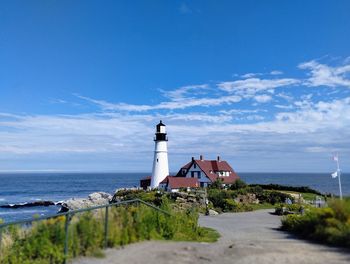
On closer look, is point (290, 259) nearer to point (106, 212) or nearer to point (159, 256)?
point (159, 256)

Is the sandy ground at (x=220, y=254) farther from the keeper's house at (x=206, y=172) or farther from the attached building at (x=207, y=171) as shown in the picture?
the attached building at (x=207, y=171)

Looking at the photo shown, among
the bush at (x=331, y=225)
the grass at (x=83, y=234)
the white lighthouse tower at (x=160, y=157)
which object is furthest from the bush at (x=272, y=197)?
the grass at (x=83, y=234)

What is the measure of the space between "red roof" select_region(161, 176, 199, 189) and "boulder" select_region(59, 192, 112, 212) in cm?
1189

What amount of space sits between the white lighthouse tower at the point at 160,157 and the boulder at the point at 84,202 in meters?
10.2

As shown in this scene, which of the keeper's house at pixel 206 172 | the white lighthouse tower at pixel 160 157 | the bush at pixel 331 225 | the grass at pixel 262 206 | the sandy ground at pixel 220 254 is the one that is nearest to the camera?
the sandy ground at pixel 220 254

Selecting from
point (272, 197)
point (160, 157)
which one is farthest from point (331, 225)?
point (160, 157)

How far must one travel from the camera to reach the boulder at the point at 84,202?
5538cm

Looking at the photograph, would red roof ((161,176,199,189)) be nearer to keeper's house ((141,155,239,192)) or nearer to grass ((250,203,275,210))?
keeper's house ((141,155,239,192))

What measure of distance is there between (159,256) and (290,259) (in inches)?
118

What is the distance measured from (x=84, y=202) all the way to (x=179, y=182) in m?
17.1

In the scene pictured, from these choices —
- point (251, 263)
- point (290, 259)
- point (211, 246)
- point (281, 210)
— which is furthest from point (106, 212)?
point (281, 210)

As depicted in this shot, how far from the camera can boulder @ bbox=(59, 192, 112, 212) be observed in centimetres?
5538

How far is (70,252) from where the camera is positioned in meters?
8.75

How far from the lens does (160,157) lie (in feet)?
169
